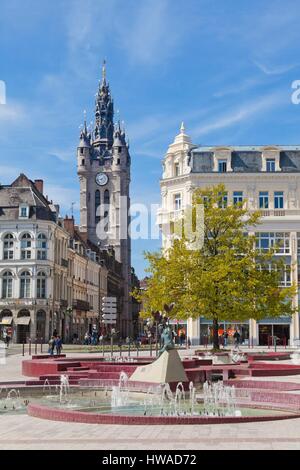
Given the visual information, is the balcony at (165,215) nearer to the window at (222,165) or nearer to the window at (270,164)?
the window at (222,165)

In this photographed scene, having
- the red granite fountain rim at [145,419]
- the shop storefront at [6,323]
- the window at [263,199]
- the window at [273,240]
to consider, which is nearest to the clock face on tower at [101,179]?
the shop storefront at [6,323]

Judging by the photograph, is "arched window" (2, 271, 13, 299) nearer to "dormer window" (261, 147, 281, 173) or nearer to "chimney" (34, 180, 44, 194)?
"chimney" (34, 180, 44, 194)

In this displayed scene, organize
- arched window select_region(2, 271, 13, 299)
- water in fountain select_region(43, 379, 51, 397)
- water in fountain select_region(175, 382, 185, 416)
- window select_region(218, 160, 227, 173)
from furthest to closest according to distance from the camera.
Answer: arched window select_region(2, 271, 13, 299)
window select_region(218, 160, 227, 173)
water in fountain select_region(43, 379, 51, 397)
water in fountain select_region(175, 382, 185, 416)

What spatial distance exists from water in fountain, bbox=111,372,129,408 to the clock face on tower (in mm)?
120951

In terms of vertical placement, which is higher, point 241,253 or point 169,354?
point 241,253

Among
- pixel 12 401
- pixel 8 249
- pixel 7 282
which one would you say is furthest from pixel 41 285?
pixel 12 401

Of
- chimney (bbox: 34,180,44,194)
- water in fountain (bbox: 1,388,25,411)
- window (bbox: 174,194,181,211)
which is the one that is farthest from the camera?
chimney (bbox: 34,180,44,194)

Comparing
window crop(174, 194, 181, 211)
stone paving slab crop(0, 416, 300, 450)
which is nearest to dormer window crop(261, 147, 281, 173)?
window crop(174, 194, 181, 211)

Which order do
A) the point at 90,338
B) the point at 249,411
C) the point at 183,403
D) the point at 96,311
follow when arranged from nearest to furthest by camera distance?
the point at 249,411 → the point at 183,403 → the point at 90,338 → the point at 96,311

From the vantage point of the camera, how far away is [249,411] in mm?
16516

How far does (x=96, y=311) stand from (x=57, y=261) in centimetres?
2634

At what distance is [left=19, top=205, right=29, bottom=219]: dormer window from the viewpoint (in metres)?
71.7
